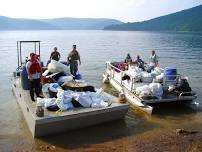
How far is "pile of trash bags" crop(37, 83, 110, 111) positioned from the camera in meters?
11.8

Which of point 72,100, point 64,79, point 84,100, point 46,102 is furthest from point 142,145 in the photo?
point 64,79

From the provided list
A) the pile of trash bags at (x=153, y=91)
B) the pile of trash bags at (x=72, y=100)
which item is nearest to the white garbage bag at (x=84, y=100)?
the pile of trash bags at (x=72, y=100)

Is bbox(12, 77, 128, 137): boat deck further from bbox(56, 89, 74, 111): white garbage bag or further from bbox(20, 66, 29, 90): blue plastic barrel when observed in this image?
bbox(20, 66, 29, 90): blue plastic barrel

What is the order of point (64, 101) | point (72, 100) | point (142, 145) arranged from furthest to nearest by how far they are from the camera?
point (72, 100) → point (64, 101) → point (142, 145)

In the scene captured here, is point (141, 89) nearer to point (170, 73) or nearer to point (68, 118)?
point (170, 73)

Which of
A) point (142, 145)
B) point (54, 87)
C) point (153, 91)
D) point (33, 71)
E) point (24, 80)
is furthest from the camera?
point (153, 91)

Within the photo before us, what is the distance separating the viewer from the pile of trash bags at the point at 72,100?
465 inches

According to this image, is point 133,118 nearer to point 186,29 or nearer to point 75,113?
point 75,113

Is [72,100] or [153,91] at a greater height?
[72,100]

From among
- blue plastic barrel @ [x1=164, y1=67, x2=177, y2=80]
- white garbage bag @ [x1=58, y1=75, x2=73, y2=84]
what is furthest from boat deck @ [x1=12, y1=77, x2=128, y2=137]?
blue plastic barrel @ [x1=164, y1=67, x2=177, y2=80]

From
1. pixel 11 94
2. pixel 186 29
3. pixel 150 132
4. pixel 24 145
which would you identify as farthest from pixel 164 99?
pixel 186 29

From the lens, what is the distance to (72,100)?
12195 millimetres

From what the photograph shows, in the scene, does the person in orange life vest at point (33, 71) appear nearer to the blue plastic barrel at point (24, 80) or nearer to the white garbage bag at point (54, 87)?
the white garbage bag at point (54, 87)

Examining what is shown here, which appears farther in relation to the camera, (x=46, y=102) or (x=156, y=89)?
(x=156, y=89)
